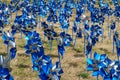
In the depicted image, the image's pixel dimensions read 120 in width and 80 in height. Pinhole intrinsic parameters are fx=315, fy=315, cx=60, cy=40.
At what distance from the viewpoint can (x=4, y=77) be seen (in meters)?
7.63

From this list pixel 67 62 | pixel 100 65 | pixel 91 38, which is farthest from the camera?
pixel 67 62

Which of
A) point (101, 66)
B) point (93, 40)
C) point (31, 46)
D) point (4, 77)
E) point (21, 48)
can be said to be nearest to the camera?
point (4, 77)

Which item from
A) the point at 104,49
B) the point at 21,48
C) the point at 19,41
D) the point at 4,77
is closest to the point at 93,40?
the point at 104,49

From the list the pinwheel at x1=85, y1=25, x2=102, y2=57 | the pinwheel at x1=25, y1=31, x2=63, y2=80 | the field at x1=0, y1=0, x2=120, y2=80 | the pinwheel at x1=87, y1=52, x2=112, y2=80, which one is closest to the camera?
the pinwheel at x1=25, y1=31, x2=63, y2=80

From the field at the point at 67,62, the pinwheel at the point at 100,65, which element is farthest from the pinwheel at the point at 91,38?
the pinwheel at the point at 100,65

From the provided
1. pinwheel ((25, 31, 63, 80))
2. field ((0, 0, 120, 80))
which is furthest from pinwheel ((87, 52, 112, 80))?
field ((0, 0, 120, 80))

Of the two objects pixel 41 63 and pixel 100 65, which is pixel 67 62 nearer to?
pixel 41 63

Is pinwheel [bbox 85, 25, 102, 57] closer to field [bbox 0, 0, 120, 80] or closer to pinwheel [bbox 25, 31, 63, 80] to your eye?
field [bbox 0, 0, 120, 80]

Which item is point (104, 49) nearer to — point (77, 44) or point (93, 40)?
point (77, 44)

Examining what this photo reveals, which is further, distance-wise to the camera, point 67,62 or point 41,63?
point 67,62

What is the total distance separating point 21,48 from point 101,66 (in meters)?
8.81

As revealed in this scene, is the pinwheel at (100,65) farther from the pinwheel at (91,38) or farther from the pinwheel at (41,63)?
the pinwheel at (91,38)

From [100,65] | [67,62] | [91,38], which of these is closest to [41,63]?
[100,65]

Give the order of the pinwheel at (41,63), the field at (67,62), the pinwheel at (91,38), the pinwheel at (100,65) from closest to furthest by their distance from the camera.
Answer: the pinwheel at (41,63), the pinwheel at (100,65), the field at (67,62), the pinwheel at (91,38)
